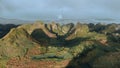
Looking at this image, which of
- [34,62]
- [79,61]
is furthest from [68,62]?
[34,62]

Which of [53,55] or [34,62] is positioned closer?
[34,62]

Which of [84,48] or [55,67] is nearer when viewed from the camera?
[55,67]

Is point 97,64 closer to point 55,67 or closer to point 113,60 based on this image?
point 113,60

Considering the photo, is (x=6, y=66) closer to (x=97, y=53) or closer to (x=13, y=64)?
(x=13, y=64)

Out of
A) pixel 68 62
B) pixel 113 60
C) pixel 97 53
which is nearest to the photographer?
pixel 113 60

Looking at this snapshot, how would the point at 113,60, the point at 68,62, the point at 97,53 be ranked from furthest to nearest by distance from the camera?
the point at 97,53 → the point at 68,62 → the point at 113,60

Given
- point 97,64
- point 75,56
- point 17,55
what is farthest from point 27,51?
point 97,64

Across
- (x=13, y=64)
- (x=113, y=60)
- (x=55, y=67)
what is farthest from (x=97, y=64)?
(x=13, y=64)
